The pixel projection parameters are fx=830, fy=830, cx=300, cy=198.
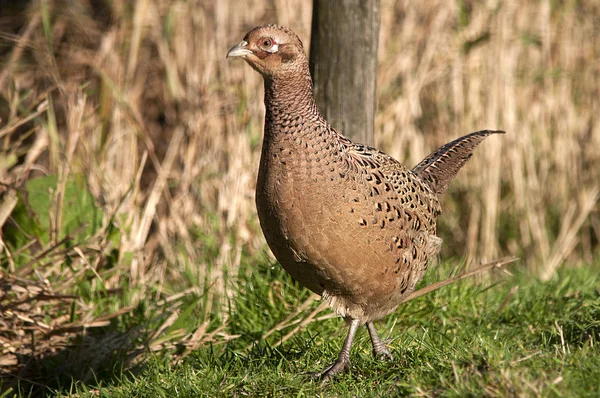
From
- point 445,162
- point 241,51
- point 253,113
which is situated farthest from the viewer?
point 253,113

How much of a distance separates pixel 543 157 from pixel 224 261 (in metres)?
3.25

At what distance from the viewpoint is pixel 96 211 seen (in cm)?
545

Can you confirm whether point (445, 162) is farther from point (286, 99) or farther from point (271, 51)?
point (271, 51)

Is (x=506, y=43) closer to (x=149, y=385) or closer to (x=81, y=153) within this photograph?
(x=81, y=153)

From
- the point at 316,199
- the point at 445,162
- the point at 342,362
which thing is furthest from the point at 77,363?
the point at 445,162

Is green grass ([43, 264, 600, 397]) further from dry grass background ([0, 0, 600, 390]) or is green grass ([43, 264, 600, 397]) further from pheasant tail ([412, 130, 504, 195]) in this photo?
dry grass background ([0, 0, 600, 390])

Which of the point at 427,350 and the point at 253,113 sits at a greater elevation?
the point at 253,113

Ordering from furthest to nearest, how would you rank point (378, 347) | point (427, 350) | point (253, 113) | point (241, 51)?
point (253, 113) < point (378, 347) < point (427, 350) < point (241, 51)

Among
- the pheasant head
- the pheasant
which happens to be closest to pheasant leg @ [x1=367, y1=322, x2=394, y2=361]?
the pheasant

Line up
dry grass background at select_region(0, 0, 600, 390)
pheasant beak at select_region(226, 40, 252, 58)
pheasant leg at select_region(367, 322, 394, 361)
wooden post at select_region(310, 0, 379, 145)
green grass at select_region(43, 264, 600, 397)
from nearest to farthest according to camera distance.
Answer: green grass at select_region(43, 264, 600, 397) → pheasant beak at select_region(226, 40, 252, 58) → pheasant leg at select_region(367, 322, 394, 361) → wooden post at select_region(310, 0, 379, 145) → dry grass background at select_region(0, 0, 600, 390)

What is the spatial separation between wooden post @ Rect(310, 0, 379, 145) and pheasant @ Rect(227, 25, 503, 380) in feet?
3.09

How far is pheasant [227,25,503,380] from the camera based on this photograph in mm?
3588

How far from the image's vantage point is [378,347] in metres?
4.06

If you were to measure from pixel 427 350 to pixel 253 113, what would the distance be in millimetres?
3189
